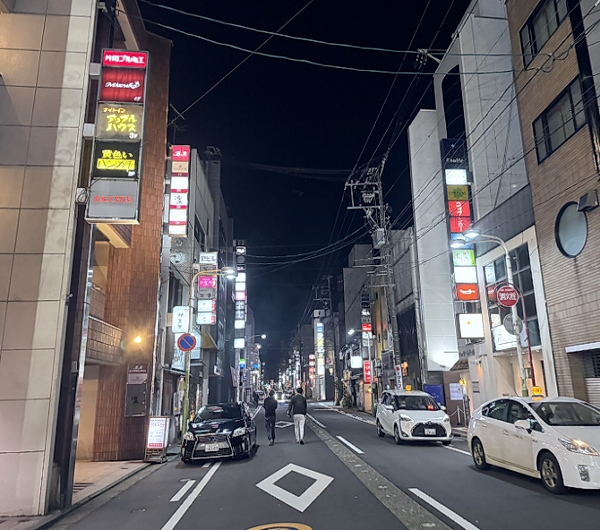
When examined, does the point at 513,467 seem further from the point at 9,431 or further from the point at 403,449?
the point at 9,431

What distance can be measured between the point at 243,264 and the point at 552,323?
111ft

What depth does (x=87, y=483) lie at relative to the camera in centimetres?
1020

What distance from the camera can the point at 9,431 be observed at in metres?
7.70

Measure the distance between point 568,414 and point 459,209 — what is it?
1539 cm

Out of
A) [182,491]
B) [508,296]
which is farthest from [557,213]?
[182,491]

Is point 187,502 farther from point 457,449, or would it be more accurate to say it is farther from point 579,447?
point 457,449

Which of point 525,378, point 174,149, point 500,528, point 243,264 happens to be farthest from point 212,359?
point 500,528

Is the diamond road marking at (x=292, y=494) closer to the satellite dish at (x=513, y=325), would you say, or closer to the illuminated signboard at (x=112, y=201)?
the illuminated signboard at (x=112, y=201)

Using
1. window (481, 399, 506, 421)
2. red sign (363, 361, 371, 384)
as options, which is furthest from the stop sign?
red sign (363, 361, 371, 384)

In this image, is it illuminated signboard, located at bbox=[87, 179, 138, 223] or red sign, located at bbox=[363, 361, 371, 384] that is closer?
illuminated signboard, located at bbox=[87, 179, 138, 223]

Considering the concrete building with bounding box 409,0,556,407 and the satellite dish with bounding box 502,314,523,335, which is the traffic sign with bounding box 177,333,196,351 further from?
the concrete building with bounding box 409,0,556,407

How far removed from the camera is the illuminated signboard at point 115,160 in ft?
29.9

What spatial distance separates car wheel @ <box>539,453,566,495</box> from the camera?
7.64 metres

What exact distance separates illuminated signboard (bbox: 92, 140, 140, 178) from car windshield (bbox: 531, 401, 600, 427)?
9.02 m
